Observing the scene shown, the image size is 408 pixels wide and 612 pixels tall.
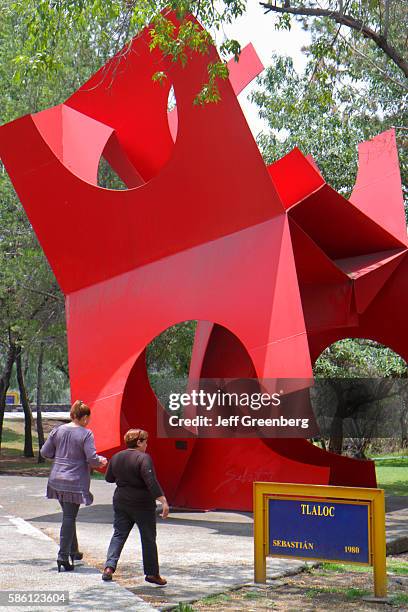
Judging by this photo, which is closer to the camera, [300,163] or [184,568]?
[184,568]

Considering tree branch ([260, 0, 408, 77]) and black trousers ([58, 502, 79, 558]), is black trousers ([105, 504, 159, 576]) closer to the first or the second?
black trousers ([58, 502, 79, 558])

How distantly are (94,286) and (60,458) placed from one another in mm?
5155

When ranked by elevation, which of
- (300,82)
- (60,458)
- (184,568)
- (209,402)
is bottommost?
(184,568)

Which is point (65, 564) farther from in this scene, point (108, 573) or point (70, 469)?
point (70, 469)

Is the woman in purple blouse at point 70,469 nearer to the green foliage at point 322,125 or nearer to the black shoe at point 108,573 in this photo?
the black shoe at point 108,573

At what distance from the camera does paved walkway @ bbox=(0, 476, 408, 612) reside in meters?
7.12

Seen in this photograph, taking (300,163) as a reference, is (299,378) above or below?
below

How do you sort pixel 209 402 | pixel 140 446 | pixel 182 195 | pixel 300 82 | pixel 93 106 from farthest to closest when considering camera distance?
pixel 300 82
pixel 209 402
pixel 93 106
pixel 182 195
pixel 140 446

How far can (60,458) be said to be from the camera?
7.95 meters

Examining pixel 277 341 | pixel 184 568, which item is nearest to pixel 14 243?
pixel 277 341

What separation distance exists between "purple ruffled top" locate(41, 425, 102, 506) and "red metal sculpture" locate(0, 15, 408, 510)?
155 inches

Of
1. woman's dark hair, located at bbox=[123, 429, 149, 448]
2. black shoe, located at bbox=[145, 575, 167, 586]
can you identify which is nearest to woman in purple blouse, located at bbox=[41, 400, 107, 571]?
woman's dark hair, located at bbox=[123, 429, 149, 448]

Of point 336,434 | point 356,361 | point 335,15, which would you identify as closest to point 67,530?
point 335,15

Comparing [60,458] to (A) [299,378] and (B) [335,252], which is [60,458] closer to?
(A) [299,378]
